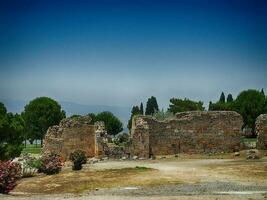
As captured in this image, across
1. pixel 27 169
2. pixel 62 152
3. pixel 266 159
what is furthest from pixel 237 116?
pixel 27 169

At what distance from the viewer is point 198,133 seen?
136 feet

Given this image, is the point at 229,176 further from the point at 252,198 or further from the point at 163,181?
the point at 252,198

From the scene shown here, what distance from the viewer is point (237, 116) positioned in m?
41.6

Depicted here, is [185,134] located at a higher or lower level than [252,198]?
higher

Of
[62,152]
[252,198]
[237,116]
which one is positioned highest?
[237,116]

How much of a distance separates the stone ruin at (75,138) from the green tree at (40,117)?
133 ft

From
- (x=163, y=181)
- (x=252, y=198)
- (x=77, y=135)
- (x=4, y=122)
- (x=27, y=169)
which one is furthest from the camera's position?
(x=77, y=135)

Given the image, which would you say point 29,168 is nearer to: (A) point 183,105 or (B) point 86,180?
(B) point 86,180

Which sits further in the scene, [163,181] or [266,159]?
[266,159]

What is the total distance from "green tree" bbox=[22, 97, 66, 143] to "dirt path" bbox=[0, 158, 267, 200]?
48951 millimetres

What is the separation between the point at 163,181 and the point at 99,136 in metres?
15.6

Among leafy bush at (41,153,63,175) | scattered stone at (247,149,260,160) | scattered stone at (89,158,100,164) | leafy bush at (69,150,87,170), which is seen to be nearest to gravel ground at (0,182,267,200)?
leafy bush at (41,153,63,175)

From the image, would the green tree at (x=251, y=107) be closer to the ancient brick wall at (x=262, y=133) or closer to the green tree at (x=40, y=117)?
the green tree at (x=40, y=117)

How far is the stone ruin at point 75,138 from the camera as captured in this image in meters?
40.6
